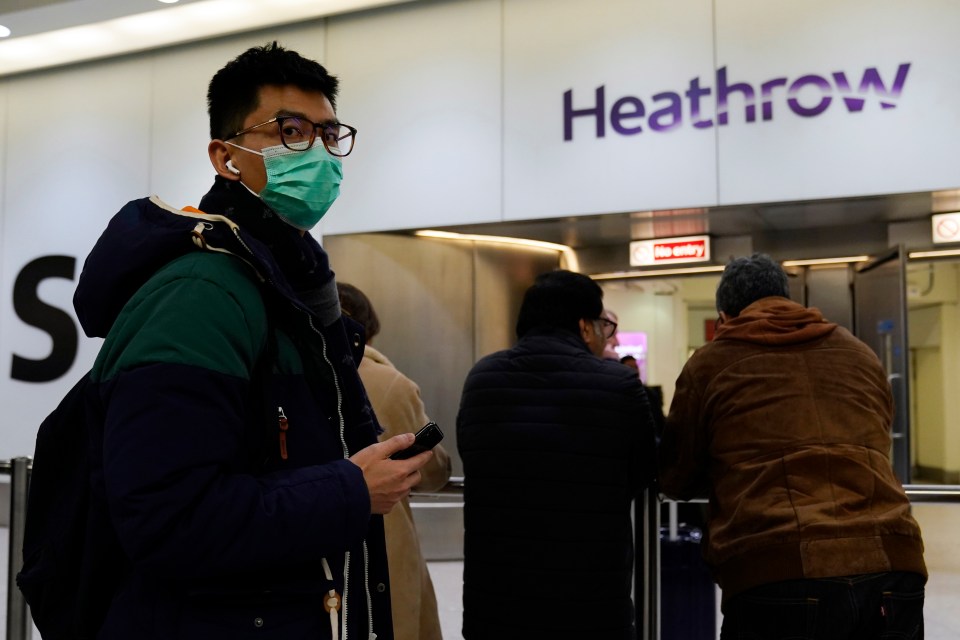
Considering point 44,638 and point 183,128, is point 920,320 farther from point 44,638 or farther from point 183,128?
point 44,638

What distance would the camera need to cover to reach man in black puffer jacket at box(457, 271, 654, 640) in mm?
2234

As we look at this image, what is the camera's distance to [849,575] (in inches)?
75.1

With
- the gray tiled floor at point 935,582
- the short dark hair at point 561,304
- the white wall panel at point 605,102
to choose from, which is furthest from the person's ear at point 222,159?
the white wall panel at point 605,102

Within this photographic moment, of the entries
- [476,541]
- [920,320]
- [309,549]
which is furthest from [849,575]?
[920,320]

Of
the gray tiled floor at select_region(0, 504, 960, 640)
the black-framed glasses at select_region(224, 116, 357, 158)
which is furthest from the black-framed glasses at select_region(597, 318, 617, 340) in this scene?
the gray tiled floor at select_region(0, 504, 960, 640)

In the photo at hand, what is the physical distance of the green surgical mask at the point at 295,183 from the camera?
4.47ft

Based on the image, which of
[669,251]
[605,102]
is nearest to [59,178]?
[605,102]

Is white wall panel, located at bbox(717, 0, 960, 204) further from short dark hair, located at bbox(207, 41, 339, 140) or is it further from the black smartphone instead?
the black smartphone

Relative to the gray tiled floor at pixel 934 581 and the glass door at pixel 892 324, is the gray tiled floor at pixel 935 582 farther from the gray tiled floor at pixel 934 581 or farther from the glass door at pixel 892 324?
the glass door at pixel 892 324

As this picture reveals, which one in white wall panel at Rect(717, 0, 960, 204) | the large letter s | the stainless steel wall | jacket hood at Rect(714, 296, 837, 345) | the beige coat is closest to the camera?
jacket hood at Rect(714, 296, 837, 345)

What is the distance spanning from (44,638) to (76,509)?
0.20 m

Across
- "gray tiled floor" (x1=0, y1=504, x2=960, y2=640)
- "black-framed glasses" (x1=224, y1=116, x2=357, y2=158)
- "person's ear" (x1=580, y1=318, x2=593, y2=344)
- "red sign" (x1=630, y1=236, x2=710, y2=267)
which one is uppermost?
"red sign" (x1=630, y1=236, x2=710, y2=267)

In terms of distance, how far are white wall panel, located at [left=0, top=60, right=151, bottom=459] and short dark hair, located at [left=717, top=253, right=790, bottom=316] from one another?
6006mm

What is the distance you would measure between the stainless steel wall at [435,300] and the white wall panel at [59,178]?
83.2 inches
